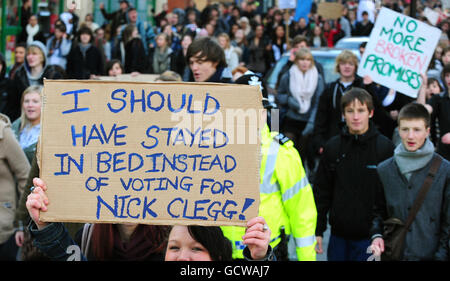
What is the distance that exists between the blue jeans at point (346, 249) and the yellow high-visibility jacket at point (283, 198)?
3.69ft

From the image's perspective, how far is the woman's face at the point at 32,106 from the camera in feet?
21.4

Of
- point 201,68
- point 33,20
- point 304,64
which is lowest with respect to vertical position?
point 201,68

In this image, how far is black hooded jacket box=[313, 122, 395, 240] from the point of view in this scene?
217 inches

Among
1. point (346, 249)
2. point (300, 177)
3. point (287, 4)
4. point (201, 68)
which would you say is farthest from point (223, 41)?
point (300, 177)

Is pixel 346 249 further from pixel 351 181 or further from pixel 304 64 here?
pixel 304 64

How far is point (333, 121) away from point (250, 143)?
4.88 meters

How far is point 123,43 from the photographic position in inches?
581

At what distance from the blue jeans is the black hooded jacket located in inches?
1.6

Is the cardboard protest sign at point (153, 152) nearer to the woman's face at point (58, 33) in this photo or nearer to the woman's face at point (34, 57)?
the woman's face at point (34, 57)

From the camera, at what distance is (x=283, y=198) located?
14.2 ft

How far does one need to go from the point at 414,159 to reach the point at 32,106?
327 centimetres

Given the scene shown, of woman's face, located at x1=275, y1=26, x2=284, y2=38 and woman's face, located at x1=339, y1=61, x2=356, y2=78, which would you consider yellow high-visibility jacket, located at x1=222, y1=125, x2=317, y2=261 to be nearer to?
woman's face, located at x1=339, y1=61, x2=356, y2=78

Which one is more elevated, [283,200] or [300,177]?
[300,177]

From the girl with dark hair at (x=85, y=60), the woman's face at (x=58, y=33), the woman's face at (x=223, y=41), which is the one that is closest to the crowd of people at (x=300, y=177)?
the woman's face at (x=223, y=41)
